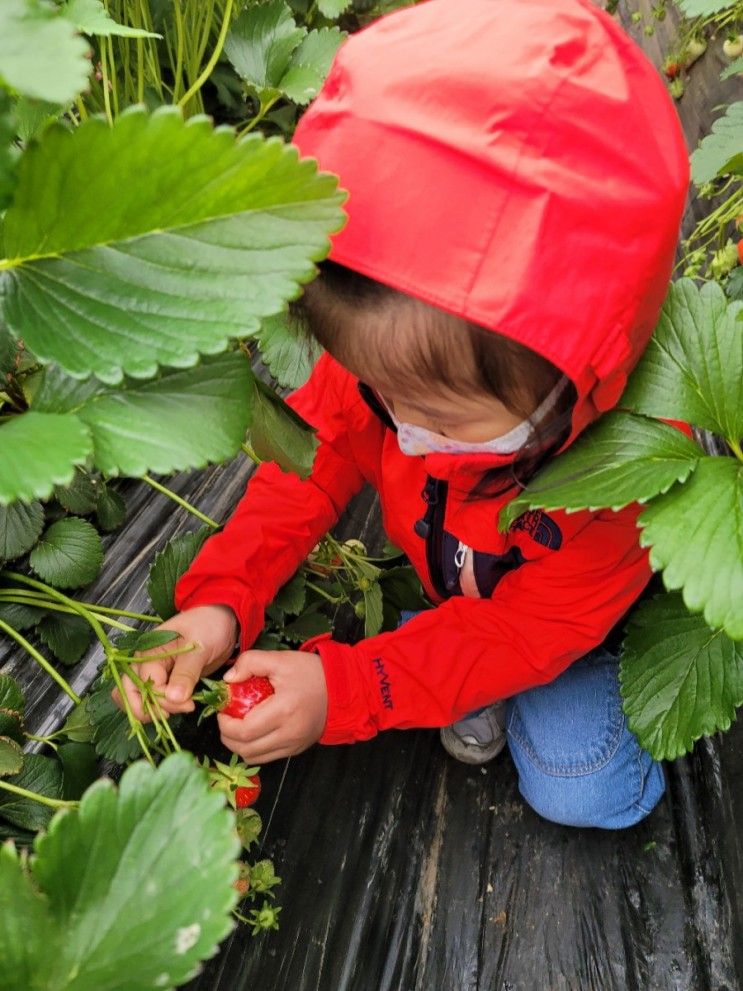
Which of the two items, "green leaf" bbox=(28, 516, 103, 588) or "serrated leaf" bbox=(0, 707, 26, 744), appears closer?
"serrated leaf" bbox=(0, 707, 26, 744)

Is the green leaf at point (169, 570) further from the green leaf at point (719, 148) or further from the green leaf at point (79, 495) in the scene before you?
the green leaf at point (719, 148)

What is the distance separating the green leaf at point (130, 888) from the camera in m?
0.31

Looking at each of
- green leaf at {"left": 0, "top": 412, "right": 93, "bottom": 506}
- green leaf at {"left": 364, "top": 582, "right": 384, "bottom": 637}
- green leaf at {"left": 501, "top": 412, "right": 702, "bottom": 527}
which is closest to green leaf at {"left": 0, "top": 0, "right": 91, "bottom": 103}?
green leaf at {"left": 0, "top": 412, "right": 93, "bottom": 506}

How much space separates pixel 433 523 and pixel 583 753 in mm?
356

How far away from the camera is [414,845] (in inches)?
36.9

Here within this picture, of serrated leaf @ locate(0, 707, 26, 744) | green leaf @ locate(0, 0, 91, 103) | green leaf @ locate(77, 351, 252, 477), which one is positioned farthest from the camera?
serrated leaf @ locate(0, 707, 26, 744)

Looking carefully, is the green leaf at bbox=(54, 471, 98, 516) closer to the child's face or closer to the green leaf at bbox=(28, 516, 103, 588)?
the green leaf at bbox=(28, 516, 103, 588)

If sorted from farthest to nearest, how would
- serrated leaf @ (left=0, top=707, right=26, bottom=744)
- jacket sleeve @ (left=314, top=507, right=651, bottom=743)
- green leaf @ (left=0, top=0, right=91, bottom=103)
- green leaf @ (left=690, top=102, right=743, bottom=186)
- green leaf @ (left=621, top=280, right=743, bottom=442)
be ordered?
1. green leaf @ (left=690, top=102, right=743, bottom=186)
2. jacket sleeve @ (left=314, top=507, right=651, bottom=743)
3. serrated leaf @ (left=0, top=707, right=26, bottom=744)
4. green leaf @ (left=621, top=280, right=743, bottom=442)
5. green leaf @ (left=0, top=0, right=91, bottom=103)

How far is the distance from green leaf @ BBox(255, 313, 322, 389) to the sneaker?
0.46 meters

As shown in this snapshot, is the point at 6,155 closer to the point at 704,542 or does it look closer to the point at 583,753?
the point at 704,542

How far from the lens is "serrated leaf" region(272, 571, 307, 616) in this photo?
3.06ft

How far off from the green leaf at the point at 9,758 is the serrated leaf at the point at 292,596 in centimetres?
33

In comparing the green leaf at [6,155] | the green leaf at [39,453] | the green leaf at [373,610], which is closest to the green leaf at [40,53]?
the green leaf at [6,155]

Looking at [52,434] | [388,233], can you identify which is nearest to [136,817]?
[52,434]
